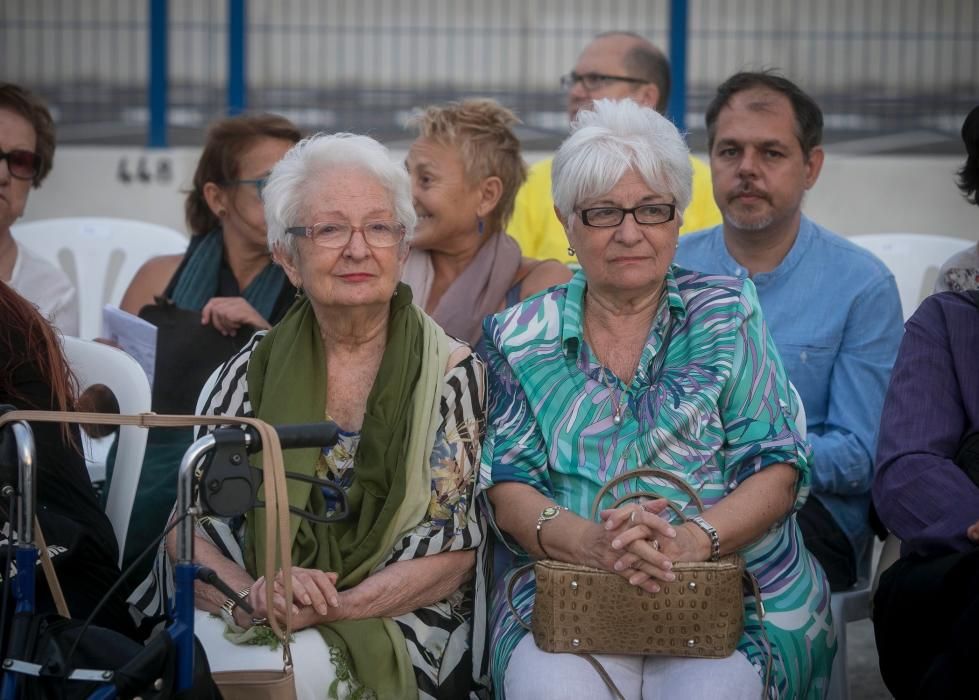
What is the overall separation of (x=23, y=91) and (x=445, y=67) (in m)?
4.20

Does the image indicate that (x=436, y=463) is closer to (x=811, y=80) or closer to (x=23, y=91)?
(x=23, y=91)

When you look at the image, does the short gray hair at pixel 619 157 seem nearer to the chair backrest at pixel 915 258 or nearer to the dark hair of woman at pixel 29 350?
the dark hair of woman at pixel 29 350

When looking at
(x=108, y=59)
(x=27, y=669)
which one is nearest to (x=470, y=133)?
(x=27, y=669)

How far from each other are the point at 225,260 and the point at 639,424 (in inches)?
80.9

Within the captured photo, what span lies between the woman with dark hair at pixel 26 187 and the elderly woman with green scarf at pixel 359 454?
143 cm

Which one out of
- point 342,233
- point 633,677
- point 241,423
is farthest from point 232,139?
point 633,677

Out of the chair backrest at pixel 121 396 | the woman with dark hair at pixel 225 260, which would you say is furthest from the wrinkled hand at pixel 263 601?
the woman with dark hair at pixel 225 260

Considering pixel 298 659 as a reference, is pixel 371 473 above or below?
above

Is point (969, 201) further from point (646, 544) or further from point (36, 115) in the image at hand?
point (36, 115)

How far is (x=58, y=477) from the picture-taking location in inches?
123

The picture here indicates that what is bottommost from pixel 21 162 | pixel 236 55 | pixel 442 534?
pixel 442 534

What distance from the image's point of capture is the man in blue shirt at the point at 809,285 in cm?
376

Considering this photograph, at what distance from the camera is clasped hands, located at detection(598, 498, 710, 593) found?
2.89 meters

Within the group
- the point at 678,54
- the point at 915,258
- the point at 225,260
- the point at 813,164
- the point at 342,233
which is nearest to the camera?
the point at 342,233
